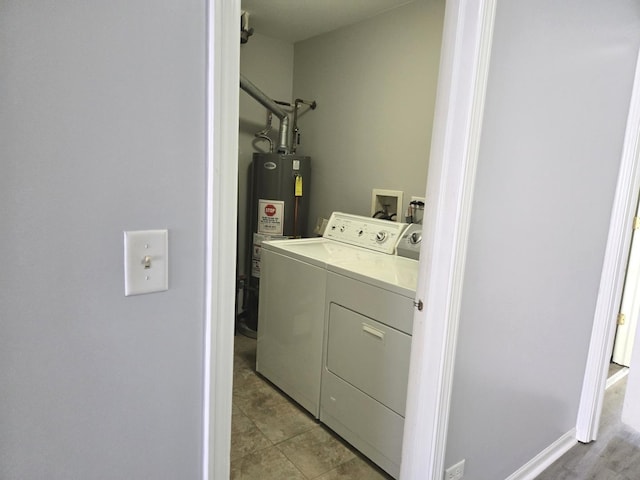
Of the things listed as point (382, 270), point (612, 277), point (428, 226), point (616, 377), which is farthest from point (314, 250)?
point (616, 377)

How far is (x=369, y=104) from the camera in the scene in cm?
296

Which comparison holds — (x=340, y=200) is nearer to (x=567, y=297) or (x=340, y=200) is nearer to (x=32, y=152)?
(x=567, y=297)

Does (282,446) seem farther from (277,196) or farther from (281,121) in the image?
(281,121)

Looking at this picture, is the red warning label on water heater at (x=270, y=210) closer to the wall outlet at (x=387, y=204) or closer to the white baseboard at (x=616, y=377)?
the wall outlet at (x=387, y=204)

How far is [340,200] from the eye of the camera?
10.7 feet

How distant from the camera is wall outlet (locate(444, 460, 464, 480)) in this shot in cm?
146

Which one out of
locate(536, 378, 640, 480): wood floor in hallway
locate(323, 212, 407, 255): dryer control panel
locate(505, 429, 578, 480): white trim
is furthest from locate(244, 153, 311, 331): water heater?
locate(536, 378, 640, 480): wood floor in hallway

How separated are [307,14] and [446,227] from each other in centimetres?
229

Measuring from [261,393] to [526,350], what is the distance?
1.53m

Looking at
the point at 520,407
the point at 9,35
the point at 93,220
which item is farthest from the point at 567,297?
the point at 9,35

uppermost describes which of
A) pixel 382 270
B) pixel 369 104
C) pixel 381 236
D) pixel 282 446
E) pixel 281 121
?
pixel 369 104

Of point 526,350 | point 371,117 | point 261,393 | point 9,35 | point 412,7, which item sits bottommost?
point 261,393

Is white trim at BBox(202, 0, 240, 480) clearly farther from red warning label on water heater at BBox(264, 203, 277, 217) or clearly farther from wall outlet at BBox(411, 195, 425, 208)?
red warning label on water heater at BBox(264, 203, 277, 217)

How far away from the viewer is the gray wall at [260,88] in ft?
11.0
